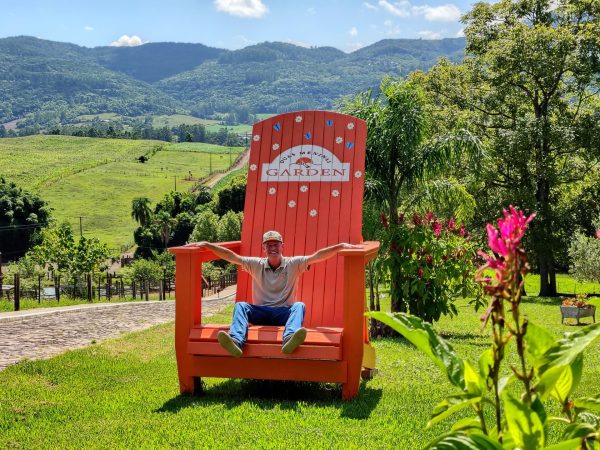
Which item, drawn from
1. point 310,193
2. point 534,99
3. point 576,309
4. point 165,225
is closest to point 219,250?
point 310,193

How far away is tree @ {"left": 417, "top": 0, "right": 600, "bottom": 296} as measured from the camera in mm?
21375

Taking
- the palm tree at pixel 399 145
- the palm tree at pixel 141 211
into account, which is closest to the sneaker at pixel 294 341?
the palm tree at pixel 399 145

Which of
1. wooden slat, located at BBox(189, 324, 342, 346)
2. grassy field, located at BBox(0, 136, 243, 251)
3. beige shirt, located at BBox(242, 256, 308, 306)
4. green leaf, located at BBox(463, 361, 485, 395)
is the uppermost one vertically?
green leaf, located at BBox(463, 361, 485, 395)

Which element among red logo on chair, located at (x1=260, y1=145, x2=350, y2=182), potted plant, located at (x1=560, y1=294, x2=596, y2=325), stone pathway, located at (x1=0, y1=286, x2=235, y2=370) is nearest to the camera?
red logo on chair, located at (x1=260, y1=145, x2=350, y2=182)

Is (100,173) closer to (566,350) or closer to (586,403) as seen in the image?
(586,403)

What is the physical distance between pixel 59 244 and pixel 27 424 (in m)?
35.1

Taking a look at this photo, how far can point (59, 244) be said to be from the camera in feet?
124

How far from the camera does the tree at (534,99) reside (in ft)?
70.1

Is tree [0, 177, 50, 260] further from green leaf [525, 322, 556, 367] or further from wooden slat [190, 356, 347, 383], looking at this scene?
green leaf [525, 322, 556, 367]

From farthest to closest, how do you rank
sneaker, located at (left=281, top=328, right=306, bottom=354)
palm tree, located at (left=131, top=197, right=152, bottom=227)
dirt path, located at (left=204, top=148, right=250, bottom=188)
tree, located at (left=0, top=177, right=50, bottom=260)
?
dirt path, located at (left=204, top=148, right=250, bottom=188)
palm tree, located at (left=131, top=197, right=152, bottom=227)
tree, located at (left=0, top=177, right=50, bottom=260)
sneaker, located at (left=281, top=328, right=306, bottom=354)

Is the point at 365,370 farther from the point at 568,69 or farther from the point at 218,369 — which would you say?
the point at 568,69

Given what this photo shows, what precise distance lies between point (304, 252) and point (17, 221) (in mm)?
60035

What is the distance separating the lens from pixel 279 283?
534 centimetres

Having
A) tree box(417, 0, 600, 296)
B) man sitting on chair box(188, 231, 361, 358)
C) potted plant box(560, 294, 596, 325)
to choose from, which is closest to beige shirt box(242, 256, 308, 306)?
man sitting on chair box(188, 231, 361, 358)
